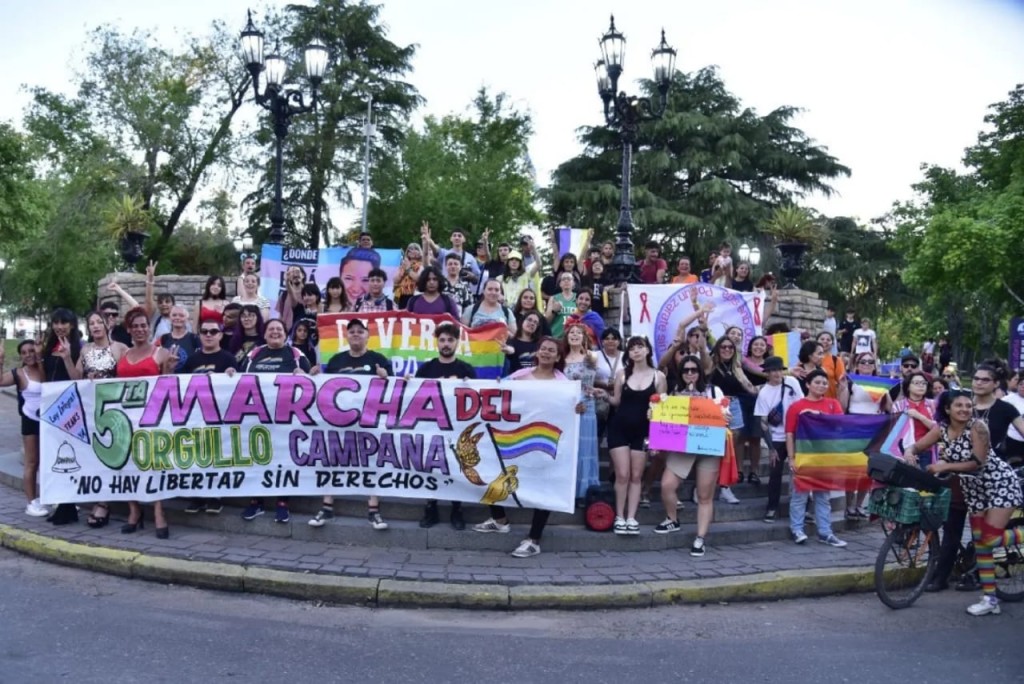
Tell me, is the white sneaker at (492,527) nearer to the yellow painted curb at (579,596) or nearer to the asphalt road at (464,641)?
the yellow painted curb at (579,596)

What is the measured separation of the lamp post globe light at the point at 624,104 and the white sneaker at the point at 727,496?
503 cm

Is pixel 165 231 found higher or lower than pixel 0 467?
higher

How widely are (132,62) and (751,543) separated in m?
35.9

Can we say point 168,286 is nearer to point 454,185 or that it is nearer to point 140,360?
point 140,360

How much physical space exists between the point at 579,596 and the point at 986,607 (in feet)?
10.5

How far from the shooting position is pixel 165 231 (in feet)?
112

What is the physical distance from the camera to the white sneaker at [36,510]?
7.87m

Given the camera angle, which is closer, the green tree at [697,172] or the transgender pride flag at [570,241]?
the transgender pride flag at [570,241]

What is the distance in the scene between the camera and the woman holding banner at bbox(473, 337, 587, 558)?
698 cm

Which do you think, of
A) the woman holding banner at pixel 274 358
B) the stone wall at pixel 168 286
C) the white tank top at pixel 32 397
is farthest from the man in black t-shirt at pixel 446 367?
the stone wall at pixel 168 286

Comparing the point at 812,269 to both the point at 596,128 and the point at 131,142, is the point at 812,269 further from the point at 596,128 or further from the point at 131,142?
the point at 131,142

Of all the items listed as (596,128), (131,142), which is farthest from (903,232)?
(131,142)

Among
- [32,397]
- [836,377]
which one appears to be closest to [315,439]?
[32,397]

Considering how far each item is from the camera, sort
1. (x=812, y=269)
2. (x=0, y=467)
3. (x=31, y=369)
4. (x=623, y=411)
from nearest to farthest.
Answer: (x=623, y=411)
(x=31, y=369)
(x=0, y=467)
(x=812, y=269)
